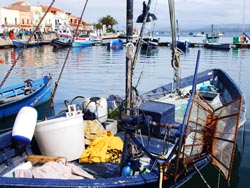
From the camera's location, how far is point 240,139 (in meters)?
11.5

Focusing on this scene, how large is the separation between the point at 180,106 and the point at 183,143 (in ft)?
18.2

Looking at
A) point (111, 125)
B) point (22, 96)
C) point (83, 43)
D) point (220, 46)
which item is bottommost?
point (22, 96)

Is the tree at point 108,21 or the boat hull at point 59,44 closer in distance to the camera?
the boat hull at point 59,44

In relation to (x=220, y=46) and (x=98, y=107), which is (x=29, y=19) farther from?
(x=98, y=107)

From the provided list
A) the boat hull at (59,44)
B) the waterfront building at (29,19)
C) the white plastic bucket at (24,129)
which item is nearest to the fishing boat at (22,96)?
the white plastic bucket at (24,129)

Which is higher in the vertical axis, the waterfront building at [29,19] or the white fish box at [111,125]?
the waterfront building at [29,19]

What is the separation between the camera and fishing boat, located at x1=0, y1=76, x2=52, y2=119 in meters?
13.6

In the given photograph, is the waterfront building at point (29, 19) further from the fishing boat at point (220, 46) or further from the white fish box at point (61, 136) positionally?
the white fish box at point (61, 136)

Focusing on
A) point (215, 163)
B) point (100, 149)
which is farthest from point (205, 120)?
point (100, 149)

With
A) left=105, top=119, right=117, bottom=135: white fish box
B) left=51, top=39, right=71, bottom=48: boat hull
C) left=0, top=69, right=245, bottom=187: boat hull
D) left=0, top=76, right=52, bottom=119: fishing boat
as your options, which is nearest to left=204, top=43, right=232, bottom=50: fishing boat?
left=51, top=39, right=71, bottom=48: boat hull

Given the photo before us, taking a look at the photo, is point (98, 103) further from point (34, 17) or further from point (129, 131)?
point (34, 17)

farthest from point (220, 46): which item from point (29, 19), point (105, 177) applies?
point (29, 19)

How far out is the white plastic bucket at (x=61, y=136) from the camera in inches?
261

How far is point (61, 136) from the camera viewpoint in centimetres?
670
